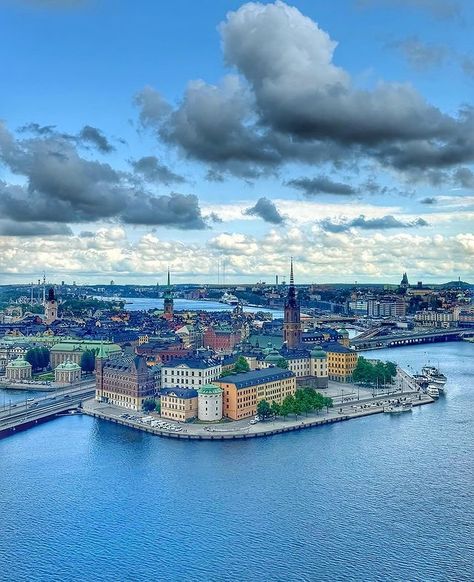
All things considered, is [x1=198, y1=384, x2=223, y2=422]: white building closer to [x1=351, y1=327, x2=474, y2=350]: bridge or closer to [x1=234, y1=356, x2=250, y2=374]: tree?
[x1=234, y1=356, x2=250, y2=374]: tree

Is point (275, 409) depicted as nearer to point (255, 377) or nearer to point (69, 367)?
point (255, 377)

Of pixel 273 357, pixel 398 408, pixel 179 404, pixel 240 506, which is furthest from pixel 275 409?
pixel 240 506

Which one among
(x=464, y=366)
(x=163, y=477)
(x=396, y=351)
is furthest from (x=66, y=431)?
(x=396, y=351)

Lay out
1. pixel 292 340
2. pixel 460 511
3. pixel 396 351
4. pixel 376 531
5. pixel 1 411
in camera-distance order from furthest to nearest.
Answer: pixel 396 351, pixel 292 340, pixel 1 411, pixel 460 511, pixel 376 531

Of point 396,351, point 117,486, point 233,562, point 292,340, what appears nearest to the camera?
point 233,562

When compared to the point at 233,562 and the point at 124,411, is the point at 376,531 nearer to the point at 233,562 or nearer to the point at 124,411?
the point at 233,562

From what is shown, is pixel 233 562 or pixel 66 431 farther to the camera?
pixel 66 431
